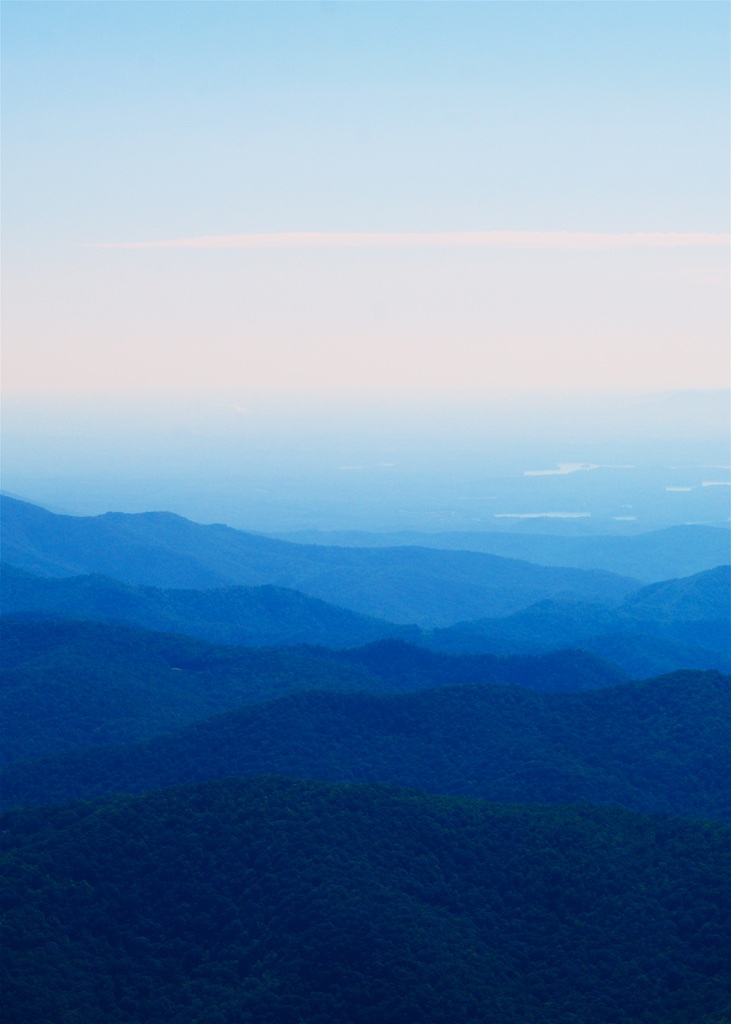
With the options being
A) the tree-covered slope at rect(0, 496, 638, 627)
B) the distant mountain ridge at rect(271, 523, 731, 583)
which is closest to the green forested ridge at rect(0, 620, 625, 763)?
the tree-covered slope at rect(0, 496, 638, 627)

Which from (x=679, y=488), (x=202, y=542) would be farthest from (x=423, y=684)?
(x=679, y=488)

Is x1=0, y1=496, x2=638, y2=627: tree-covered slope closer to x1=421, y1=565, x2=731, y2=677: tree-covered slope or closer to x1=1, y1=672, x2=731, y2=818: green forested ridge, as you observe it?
x1=421, y1=565, x2=731, y2=677: tree-covered slope

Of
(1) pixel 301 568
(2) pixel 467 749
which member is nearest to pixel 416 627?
(2) pixel 467 749

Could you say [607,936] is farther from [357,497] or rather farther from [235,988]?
[357,497]

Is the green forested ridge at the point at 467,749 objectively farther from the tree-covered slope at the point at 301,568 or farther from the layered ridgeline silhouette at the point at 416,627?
the tree-covered slope at the point at 301,568

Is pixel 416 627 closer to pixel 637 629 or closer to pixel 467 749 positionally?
pixel 637 629

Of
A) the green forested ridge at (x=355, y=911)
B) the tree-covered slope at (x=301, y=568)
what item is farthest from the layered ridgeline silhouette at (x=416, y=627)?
the green forested ridge at (x=355, y=911)
